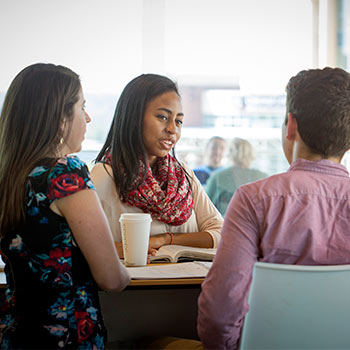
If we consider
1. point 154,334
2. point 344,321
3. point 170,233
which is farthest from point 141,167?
point 344,321

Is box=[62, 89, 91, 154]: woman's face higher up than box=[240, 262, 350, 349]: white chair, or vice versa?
box=[62, 89, 91, 154]: woman's face

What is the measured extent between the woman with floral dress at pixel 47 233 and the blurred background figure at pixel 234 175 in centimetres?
272

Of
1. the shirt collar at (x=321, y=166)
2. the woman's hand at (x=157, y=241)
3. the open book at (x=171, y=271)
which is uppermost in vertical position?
the shirt collar at (x=321, y=166)

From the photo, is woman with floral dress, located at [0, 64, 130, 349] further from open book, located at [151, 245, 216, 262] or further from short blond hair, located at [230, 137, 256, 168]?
short blond hair, located at [230, 137, 256, 168]

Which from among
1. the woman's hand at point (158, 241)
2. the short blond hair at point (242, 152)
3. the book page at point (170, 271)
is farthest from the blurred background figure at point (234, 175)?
the book page at point (170, 271)

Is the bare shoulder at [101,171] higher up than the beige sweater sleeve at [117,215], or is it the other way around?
the bare shoulder at [101,171]

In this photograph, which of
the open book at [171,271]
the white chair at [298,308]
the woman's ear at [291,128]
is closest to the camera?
the white chair at [298,308]

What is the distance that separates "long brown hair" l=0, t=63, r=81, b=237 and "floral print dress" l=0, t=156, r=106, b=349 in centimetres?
4

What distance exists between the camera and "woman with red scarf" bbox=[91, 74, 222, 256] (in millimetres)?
1736

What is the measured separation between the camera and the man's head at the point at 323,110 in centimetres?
106

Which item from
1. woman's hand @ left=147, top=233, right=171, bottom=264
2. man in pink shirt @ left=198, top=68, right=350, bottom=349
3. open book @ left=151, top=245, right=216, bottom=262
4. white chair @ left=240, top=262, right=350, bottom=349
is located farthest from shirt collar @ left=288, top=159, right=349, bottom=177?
woman's hand @ left=147, top=233, right=171, bottom=264

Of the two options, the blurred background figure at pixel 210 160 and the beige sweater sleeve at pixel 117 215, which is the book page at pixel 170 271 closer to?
the beige sweater sleeve at pixel 117 215

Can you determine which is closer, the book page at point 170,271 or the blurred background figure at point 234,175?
the book page at point 170,271

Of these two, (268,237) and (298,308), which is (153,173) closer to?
(268,237)
